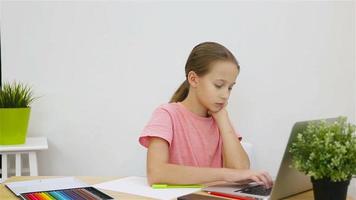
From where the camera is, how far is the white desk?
2.04m

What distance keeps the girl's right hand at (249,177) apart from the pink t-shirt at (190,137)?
1.07 ft

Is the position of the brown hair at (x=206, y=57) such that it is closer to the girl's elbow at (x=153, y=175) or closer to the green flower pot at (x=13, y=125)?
the girl's elbow at (x=153, y=175)

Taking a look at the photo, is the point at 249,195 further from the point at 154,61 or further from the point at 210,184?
the point at 154,61

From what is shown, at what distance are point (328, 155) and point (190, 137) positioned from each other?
799mm

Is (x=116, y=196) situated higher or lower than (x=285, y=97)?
lower

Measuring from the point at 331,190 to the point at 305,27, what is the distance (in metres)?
1.64

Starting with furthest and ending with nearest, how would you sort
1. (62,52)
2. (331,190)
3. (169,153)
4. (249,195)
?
(62,52) < (169,153) < (249,195) < (331,190)

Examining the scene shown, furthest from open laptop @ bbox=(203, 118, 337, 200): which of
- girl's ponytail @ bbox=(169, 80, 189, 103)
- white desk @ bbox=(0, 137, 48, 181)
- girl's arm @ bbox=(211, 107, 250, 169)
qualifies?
white desk @ bbox=(0, 137, 48, 181)

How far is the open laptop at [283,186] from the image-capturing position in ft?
3.41

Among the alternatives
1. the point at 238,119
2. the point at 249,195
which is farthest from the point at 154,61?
the point at 249,195

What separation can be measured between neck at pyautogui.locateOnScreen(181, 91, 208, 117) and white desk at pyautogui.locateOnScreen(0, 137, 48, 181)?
0.82 meters

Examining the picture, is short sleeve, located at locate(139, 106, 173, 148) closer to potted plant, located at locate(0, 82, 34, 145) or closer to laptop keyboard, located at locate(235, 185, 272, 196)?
laptop keyboard, located at locate(235, 185, 272, 196)

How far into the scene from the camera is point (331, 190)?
3.28 feet

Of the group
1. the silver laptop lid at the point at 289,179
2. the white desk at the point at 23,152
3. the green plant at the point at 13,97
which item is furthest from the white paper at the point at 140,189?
the green plant at the point at 13,97
